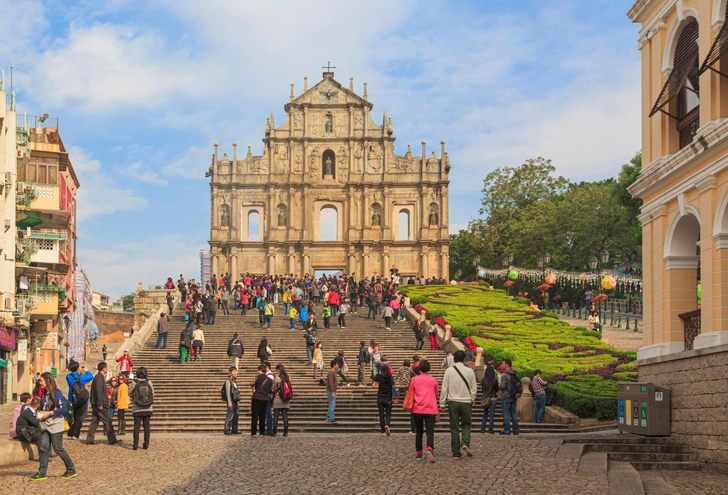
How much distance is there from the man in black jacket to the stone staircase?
148 inches

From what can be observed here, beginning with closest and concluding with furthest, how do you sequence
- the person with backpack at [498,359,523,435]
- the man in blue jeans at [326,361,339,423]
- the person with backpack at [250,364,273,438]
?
the person with backpack at [250,364,273,438] < the person with backpack at [498,359,523,435] < the man in blue jeans at [326,361,339,423]

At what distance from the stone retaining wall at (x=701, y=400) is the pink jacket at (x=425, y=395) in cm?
412

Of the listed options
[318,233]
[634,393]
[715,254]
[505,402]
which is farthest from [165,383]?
Answer: [318,233]

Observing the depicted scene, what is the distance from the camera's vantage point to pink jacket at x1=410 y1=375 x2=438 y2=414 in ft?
50.4

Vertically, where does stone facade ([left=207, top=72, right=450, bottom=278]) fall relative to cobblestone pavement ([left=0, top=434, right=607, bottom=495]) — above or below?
above

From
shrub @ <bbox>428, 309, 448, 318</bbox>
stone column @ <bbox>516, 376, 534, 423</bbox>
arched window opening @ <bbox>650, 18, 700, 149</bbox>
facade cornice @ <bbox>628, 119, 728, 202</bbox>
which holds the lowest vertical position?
stone column @ <bbox>516, 376, 534, 423</bbox>

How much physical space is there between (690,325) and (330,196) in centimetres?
5166

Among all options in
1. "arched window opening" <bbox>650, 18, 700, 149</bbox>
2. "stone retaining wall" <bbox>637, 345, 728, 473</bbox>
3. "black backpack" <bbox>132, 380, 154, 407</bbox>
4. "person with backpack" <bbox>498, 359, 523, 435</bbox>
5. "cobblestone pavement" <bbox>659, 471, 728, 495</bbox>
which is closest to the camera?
"cobblestone pavement" <bbox>659, 471, 728, 495</bbox>

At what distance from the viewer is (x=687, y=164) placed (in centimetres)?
1733

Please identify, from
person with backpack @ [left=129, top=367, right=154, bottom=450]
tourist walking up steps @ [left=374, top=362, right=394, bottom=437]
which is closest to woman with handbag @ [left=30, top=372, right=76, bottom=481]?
person with backpack @ [left=129, top=367, right=154, bottom=450]

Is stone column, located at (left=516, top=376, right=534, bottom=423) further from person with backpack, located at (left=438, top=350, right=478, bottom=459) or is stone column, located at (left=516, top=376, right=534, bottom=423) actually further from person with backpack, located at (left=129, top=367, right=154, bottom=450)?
person with backpack, located at (left=129, top=367, right=154, bottom=450)

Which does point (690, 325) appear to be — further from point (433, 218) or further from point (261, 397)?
point (433, 218)

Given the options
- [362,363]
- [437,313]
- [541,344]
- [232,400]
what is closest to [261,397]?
[232,400]

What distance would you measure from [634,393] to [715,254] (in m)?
2.91
